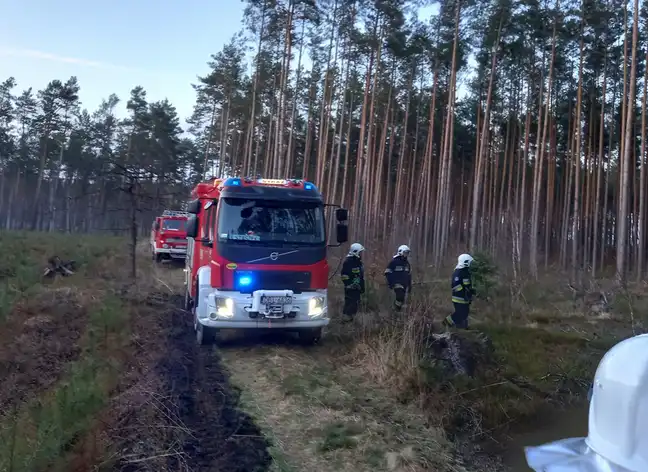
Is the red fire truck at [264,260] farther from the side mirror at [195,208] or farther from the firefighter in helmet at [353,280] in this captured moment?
the firefighter in helmet at [353,280]

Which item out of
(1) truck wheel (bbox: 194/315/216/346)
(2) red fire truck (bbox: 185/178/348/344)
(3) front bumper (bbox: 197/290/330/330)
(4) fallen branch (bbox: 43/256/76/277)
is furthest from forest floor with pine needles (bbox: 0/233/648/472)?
(4) fallen branch (bbox: 43/256/76/277)

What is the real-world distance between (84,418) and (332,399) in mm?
2969

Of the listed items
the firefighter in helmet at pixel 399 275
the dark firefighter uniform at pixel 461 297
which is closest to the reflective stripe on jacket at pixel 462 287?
the dark firefighter uniform at pixel 461 297

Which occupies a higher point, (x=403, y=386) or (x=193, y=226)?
(x=193, y=226)

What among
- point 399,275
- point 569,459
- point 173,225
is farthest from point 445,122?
point 569,459

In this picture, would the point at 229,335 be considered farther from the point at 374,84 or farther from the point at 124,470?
the point at 374,84

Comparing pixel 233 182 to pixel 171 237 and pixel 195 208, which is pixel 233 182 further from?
pixel 171 237

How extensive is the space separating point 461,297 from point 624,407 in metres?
8.60

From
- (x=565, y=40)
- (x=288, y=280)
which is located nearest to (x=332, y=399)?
(x=288, y=280)

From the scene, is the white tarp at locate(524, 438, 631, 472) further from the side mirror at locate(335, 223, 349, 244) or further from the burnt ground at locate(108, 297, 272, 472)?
the side mirror at locate(335, 223, 349, 244)

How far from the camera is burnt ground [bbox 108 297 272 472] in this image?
5.23 m

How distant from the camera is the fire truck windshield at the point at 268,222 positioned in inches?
382

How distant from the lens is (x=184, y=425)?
6160mm

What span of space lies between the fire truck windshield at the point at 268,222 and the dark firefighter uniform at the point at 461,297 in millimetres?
2771
